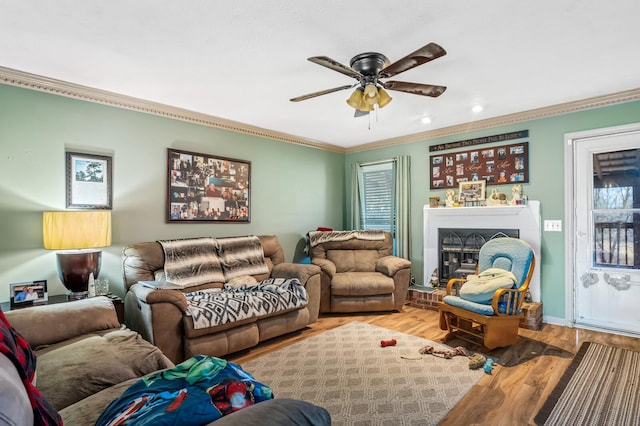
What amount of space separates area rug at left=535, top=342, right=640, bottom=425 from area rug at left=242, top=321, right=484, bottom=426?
20.3 inches

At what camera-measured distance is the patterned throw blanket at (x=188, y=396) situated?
85 centimetres

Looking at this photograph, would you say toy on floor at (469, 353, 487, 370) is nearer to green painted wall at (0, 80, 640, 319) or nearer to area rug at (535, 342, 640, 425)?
area rug at (535, 342, 640, 425)

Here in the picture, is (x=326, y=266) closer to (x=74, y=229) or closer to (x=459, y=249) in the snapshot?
(x=459, y=249)

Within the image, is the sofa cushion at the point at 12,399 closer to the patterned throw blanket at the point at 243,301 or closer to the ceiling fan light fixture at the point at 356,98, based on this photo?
the patterned throw blanket at the point at 243,301

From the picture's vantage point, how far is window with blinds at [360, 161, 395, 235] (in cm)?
522

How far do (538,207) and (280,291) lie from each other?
10.2ft

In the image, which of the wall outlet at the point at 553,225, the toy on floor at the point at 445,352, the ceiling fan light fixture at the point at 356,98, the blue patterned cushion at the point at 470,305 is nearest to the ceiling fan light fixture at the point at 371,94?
the ceiling fan light fixture at the point at 356,98

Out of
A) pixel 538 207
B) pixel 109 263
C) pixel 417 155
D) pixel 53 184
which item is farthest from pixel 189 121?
pixel 538 207

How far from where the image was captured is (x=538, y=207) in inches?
149

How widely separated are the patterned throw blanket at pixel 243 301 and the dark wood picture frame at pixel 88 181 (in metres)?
1.27

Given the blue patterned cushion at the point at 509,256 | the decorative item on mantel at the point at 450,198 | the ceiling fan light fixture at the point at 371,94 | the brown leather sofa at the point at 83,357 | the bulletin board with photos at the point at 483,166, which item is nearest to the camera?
the brown leather sofa at the point at 83,357

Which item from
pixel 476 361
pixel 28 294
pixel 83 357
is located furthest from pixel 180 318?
pixel 476 361

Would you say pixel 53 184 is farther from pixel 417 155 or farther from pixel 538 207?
pixel 538 207

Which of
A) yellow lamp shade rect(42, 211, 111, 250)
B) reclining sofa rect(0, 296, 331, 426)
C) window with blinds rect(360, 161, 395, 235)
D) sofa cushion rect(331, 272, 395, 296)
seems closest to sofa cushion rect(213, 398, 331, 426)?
reclining sofa rect(0, 296, 331, 426)
